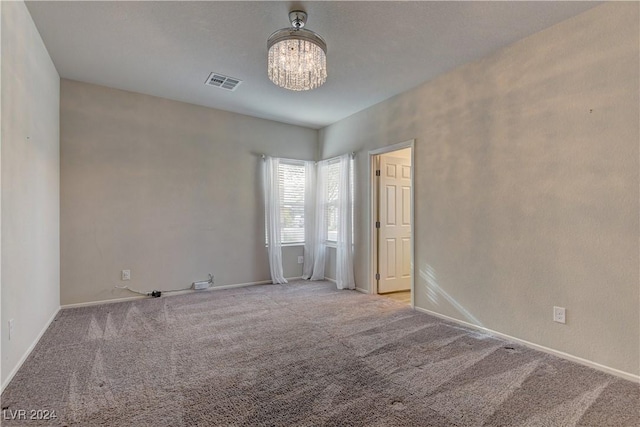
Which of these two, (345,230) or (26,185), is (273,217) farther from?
(26,185)

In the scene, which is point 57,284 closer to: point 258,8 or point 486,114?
point 258,8

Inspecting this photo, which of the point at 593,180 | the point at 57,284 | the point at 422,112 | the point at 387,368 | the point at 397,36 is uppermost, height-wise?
the point at 397,36

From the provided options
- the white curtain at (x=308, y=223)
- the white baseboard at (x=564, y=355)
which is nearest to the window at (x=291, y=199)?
the white curtain at (x=308, y=223)

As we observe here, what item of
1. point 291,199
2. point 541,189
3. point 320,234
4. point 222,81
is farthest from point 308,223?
point 541,189

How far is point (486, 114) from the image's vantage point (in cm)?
303

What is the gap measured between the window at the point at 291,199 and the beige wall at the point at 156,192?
0.86 feet

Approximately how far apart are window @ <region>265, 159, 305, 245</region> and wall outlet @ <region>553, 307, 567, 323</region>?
3.75 metres

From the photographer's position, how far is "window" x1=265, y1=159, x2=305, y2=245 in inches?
209

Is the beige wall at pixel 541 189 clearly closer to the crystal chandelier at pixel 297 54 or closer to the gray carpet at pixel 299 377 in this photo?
the gray carpet at pixel 299 377

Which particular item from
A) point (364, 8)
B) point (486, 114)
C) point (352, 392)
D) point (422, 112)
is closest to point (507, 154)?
point (486, 114)

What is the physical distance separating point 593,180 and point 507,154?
0.69 meters

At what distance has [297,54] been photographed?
241 cm

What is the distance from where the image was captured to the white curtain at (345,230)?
4.77 meters

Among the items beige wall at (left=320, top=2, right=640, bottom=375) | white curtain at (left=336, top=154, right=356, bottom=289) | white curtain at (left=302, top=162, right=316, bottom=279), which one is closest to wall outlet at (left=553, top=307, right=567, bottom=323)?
beige wall at (left=320, top=2, right=640, bottom=375)
